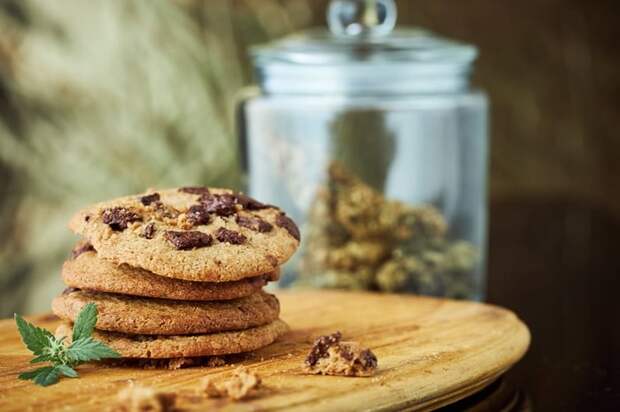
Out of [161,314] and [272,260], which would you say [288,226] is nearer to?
[272,260]

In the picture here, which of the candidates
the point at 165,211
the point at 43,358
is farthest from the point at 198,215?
A: the point at 43,358

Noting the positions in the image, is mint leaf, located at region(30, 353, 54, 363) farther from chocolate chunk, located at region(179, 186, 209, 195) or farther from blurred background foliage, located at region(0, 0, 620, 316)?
blurred background foliage, located at region(0, 0, 620, 316)

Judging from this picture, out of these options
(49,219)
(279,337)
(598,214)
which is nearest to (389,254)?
(279,337)

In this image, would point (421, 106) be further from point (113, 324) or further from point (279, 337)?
point (113, 324)

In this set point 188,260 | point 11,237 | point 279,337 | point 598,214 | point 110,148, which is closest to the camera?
point 188,260

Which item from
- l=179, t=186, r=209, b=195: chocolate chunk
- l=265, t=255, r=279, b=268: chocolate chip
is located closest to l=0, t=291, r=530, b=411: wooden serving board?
l=265, t=255, r=279, b=268: chocolate chip

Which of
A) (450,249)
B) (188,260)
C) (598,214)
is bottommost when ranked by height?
(598,214)
